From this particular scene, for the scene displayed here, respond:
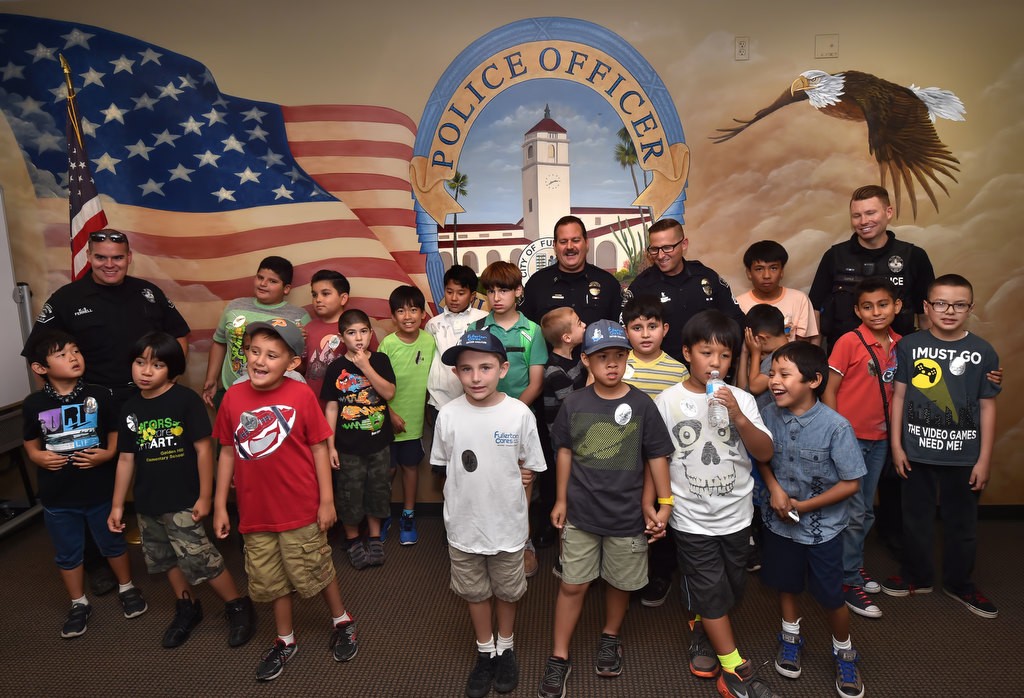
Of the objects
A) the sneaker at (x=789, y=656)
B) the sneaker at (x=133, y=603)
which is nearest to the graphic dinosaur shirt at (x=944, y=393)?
the sneaker at (x=789, y=656)

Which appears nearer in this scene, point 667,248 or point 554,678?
point 554,678

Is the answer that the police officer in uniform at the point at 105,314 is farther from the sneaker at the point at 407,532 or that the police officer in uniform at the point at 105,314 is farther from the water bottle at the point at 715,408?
the water bottle at the point at 715,408

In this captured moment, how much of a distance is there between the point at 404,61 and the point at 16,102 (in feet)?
9.22

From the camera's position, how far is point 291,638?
2.46 meters

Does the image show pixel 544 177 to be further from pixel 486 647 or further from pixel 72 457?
pixel 72 457

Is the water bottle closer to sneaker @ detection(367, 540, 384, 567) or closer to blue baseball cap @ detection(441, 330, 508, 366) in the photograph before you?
blue baseball cap @ detection(441, 330, 508, 366)

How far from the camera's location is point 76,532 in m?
2.78

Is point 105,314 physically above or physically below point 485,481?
above

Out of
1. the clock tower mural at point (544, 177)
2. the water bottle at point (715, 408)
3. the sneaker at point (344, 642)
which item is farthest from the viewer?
the clock tower mural at point (544, 177)

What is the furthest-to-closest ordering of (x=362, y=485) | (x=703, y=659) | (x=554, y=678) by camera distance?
(x=362, y=485)
(x=703, y=659)
(x=554, y=678)

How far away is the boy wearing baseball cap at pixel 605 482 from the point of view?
2.15 meters

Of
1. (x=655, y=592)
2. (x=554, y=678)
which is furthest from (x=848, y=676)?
(x=554, y=678)

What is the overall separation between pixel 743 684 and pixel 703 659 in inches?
8.2

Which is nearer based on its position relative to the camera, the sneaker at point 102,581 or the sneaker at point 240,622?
the sneaker at point 240,622
